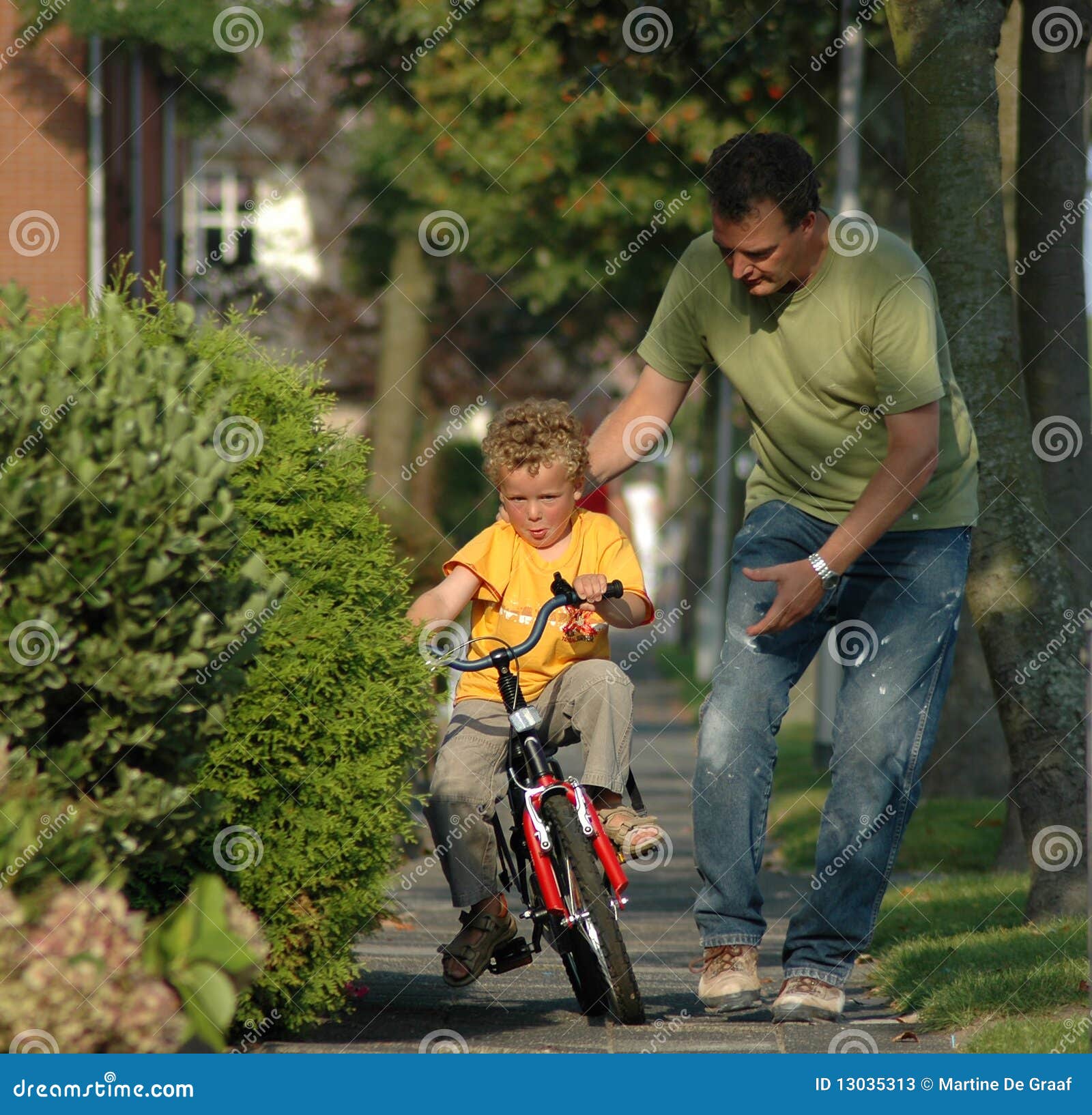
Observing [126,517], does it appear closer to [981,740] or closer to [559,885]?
[559,885]

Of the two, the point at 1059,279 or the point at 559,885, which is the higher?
the point at 1059,279

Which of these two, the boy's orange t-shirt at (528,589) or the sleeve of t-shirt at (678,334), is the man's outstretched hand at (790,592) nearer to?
the boy's orange t-shirt at (528,589)

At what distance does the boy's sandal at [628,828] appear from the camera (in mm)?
4539

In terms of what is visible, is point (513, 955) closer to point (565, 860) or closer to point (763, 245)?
point (565, 860)

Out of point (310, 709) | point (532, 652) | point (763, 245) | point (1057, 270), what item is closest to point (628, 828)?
point (532, 652)

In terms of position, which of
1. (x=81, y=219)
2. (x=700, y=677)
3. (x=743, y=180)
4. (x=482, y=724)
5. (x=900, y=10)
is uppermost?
(x=81, y=219)

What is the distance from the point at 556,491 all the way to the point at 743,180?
3.21 ft

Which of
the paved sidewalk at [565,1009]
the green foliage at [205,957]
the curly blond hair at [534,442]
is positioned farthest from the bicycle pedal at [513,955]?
the green foliage at [205,957]

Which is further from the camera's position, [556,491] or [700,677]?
[700,677]

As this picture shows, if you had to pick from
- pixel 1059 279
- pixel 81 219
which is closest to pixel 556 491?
pixel 1059 279

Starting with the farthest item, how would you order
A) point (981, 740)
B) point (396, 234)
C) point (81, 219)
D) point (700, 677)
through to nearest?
point (396, 234), point (700, 677), point (81, 219), point (981, 740)

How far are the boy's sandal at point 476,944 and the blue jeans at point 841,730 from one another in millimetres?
527

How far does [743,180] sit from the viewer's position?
4422 mm

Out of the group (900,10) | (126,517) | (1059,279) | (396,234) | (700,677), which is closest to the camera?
(126,517)
